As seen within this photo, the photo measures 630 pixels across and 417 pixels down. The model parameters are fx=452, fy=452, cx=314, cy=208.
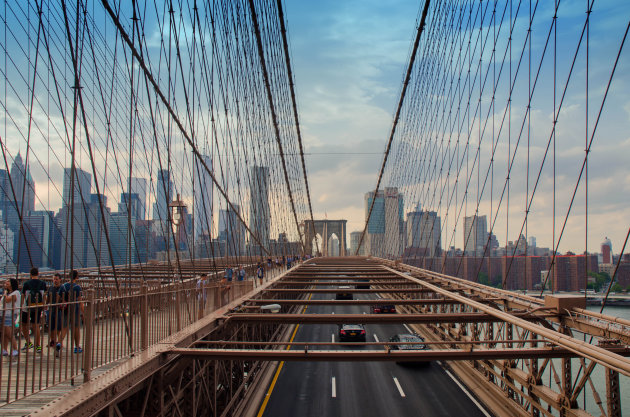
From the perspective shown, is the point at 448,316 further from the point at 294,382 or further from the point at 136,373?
the point at 294,382

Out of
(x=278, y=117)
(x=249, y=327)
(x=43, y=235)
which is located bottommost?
(x=249, y=327)

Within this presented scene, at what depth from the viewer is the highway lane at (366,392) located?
43.3 ft

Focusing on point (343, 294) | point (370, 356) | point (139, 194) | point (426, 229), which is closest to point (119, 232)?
point (139, 194)

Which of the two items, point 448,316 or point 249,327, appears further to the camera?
point 249,327

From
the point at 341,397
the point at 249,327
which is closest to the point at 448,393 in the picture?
the point at 341,397

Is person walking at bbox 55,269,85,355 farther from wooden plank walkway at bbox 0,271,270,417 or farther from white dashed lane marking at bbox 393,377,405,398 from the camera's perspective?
white dashed lane marking at bbox 393,377,405,398

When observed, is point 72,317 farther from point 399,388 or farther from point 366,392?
point 399,388

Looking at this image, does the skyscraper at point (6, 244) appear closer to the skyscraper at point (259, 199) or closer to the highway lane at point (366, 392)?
the highway lane at point (366, 392)

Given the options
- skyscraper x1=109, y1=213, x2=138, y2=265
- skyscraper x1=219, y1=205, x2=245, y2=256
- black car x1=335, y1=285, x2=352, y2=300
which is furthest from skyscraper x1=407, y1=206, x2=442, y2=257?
skyscraper x1=109, y1=213, x2=138, y2=265

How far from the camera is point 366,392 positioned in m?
15.3

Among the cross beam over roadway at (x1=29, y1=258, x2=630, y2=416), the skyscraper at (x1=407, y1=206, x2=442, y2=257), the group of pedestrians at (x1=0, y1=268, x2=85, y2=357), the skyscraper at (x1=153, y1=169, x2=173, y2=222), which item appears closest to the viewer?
the group of pedestrians at (x1=0, y1=268, x2=85, y2=357)

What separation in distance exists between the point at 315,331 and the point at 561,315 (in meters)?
20.1

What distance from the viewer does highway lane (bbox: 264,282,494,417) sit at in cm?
1321

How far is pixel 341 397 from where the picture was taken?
14688 mm
